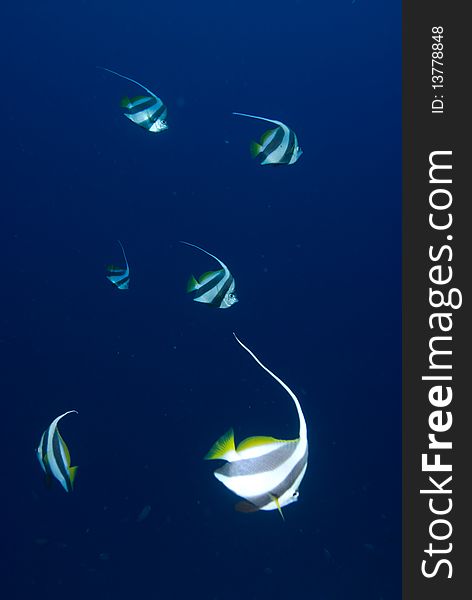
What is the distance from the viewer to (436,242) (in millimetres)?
5293

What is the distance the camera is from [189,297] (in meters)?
12.6

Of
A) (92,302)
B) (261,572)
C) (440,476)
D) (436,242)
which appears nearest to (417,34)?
(436,242)

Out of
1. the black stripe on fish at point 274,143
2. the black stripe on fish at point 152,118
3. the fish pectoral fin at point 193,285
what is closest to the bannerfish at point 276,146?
the black stripe on fish at point 274,143

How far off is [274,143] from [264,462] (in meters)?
2.64

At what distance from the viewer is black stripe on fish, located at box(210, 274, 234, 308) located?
404cm

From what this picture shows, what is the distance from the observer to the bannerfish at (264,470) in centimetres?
192

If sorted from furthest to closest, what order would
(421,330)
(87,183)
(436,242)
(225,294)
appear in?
1. (87,183)
2. (436,242)
3. (421,330)
4. (225,294)

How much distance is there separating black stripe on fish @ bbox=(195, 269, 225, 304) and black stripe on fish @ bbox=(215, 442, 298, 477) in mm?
2177

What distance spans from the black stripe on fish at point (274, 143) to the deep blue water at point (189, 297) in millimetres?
7918

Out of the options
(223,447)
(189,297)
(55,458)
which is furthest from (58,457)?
(189,297)

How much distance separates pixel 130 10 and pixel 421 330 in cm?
1274

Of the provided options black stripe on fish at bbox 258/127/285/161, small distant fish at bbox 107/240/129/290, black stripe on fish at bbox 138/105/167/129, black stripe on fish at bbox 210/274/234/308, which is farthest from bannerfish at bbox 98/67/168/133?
small distant fish at bbox 107/240/129/290

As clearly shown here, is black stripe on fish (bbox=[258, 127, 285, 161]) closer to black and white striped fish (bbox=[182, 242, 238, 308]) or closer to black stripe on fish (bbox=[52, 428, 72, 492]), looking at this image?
black and white striped fish (bbox=[182, 242, 238, 308])

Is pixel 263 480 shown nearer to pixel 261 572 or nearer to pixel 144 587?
pixel 144 587
